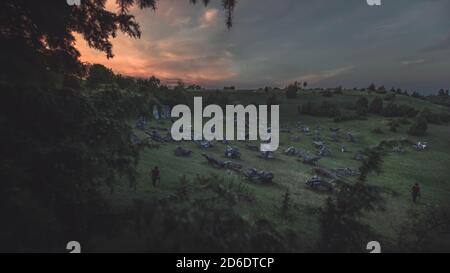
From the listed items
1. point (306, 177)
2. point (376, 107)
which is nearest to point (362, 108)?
point (376, 107)

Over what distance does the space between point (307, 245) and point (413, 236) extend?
5.63 meters

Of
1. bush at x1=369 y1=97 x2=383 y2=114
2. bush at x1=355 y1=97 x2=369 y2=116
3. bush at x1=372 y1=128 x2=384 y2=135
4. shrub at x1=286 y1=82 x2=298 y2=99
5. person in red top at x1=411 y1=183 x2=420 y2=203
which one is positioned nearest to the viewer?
person in red top at x1=411 y1=183 x2=420 y2=203

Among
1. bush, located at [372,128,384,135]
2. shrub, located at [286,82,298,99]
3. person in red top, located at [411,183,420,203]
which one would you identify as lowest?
person in red top, located at [411,183,420,203]

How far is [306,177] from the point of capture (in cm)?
2050

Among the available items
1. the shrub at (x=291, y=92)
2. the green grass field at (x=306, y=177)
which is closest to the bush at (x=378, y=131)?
the green grass field at (x=306, y=177)

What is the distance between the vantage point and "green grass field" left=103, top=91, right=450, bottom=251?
13375 mm

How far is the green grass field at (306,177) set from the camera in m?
13.4

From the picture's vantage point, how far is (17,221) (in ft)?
22.4

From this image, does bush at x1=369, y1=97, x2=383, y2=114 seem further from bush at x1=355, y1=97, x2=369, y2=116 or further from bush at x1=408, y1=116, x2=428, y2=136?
bush at x1=408, y1=116, x2=428, y2=136

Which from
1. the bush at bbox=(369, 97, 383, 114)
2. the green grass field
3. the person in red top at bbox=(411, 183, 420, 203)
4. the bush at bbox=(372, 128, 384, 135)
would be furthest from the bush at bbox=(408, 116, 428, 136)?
the person in red top at bbox=(411, 183, 420, 203)

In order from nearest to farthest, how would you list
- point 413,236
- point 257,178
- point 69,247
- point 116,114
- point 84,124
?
1. point 69,247
2. point 84,124
3. point 116,114
4. point 413,236
5. point 257,178

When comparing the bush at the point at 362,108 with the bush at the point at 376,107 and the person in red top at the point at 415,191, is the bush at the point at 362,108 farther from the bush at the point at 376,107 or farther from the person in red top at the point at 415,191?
the person in red top at the point at 415,191
